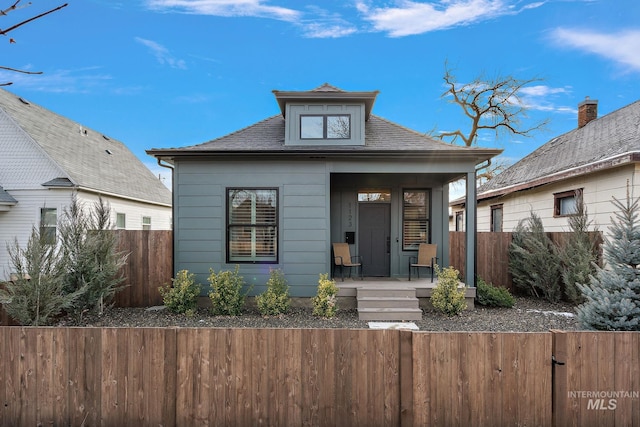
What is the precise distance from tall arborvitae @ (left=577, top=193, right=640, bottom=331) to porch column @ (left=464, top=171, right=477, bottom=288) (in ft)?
9.92

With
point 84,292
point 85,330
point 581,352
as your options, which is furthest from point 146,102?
point 581,352

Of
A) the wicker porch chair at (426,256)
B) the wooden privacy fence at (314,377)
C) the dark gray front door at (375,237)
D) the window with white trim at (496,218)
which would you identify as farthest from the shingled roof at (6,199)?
the window with white trim at (496,218)

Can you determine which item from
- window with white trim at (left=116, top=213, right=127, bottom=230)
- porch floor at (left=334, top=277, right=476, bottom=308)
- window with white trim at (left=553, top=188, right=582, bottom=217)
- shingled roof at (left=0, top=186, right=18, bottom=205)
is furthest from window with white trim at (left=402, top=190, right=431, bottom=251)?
shingled roof at (left=0, top=186, right=18, bottom=205)

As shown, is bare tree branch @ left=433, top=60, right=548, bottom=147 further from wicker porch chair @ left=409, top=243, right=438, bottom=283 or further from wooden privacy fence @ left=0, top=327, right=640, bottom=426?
wooden privacy fence @ left=0, top=327, right=640, bottom=426

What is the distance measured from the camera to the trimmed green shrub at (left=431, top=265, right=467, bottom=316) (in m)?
6.86

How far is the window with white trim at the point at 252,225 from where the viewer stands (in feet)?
25.0

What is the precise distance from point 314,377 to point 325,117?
629 cm

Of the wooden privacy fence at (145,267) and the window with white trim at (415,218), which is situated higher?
the window with white trim at (415,218)

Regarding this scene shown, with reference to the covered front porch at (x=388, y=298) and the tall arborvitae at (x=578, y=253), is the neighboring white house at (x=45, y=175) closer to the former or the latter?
the covered front porch at (x=388, y=298)

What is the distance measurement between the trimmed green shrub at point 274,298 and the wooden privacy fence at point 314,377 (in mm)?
3855

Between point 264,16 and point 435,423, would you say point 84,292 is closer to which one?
point 435,423

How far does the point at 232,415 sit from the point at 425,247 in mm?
6654

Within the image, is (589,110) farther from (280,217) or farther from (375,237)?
(280,217)

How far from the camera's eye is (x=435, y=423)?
2.91 metres
